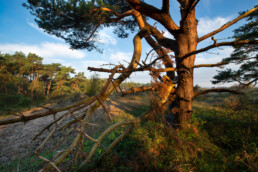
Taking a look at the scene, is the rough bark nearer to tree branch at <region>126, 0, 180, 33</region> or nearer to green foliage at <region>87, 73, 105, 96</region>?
tree branch at <region>126, 0, 180, 33</region>

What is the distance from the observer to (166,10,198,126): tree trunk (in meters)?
3.02

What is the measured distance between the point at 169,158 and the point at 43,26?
803 cm

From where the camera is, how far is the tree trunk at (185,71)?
3.02 meters

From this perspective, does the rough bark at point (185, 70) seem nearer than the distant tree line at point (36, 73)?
Yes

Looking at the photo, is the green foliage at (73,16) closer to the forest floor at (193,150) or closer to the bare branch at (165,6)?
the bare branch at (165,6)

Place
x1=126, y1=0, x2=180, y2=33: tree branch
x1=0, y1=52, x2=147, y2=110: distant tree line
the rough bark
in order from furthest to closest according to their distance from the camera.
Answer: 1. x1=0, y1=52, x2=147, y2=110: distant tree line
2. the rough bark
3. x1=126, y1=0, x2=180, y2=33: tree branch

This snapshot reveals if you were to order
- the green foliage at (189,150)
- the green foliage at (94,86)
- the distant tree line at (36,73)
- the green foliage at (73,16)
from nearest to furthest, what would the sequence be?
the green foliage at (189,150) < the green foliage at (73,16) < the green foliage at (94,86) < the distant tree line at (36,73)

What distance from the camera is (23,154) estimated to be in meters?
4.63

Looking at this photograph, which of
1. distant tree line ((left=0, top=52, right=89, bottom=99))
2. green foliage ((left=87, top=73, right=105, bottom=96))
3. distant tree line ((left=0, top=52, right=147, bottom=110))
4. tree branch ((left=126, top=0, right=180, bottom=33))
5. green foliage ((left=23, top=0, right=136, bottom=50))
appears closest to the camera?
tree branch ((left=126, top=0, right=180, bottom=33))

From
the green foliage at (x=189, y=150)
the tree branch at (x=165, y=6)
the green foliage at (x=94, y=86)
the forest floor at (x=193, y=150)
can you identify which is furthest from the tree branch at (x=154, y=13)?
the green foliage at (x=94, y=86)

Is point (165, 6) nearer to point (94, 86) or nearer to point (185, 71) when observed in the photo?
point (185, 71)

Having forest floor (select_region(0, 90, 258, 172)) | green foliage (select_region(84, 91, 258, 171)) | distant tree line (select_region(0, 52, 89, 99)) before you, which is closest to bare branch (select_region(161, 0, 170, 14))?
forest floor (select_region(0, 90, 258, 172))

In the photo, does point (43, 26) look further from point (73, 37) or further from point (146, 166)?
point (146, 166)

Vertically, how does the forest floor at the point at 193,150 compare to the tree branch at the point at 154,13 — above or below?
below
